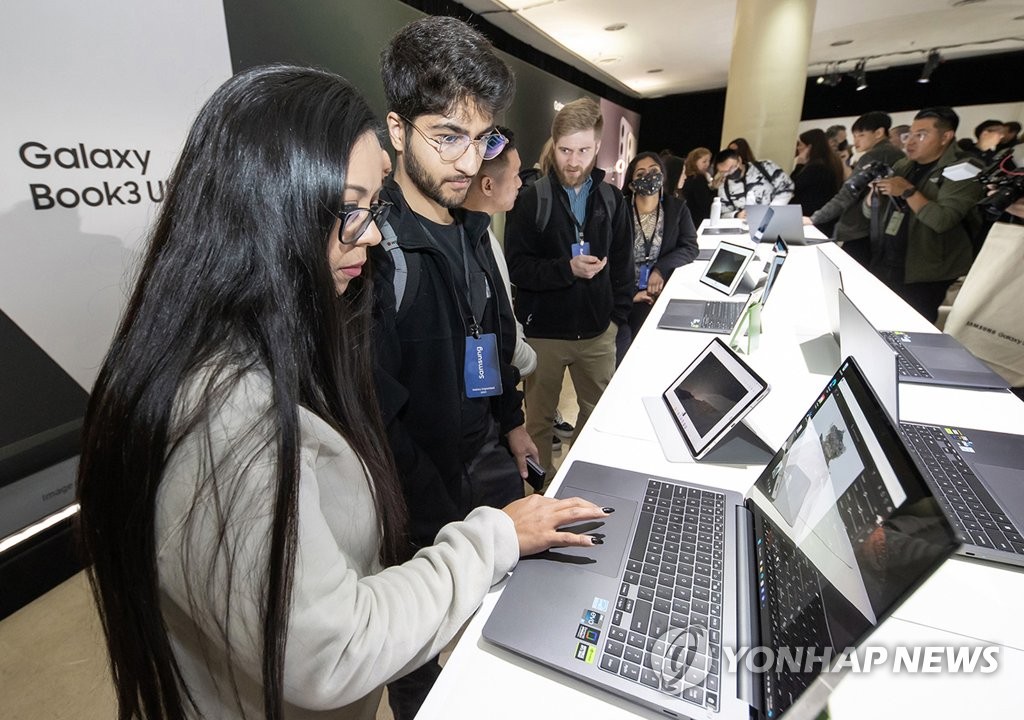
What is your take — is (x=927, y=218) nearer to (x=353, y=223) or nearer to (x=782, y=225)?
(x=782, y=225)

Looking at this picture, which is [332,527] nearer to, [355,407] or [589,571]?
[355,407]

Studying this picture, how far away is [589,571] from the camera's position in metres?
0.69

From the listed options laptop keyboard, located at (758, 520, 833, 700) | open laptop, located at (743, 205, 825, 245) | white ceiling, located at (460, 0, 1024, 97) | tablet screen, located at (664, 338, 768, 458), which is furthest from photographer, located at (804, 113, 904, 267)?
laptop keyboard, located at (758, 520, 833, 700)

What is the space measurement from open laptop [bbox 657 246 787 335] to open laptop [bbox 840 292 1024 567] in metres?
0.59

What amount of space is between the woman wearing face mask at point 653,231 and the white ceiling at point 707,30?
2.83 meters

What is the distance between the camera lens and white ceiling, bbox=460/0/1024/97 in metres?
4.79

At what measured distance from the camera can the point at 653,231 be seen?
101 inches

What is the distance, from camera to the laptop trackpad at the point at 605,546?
0.70 meters

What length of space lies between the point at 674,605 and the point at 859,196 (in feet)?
12.4

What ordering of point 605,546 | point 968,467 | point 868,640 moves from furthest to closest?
point 968,467
point 605,546
point 868,640

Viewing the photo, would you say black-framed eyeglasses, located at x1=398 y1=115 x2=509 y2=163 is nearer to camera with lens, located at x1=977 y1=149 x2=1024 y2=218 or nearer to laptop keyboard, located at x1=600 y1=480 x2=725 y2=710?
laptop keyboard, located at x1=600 y1=480 x2=725 y2=710

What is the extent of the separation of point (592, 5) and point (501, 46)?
0.97 meters

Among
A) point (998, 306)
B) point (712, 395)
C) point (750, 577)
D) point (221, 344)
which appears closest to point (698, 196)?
point (998, 306)

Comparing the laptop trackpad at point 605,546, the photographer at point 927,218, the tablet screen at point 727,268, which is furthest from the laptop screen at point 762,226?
the laptop trackpad at point 605,546
